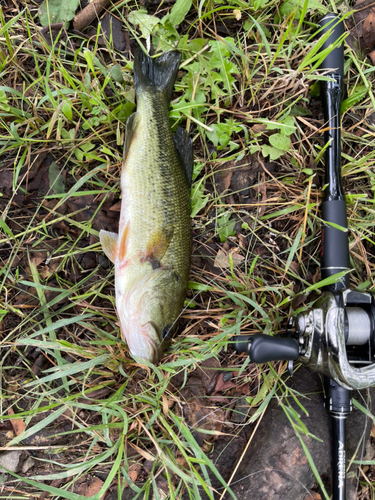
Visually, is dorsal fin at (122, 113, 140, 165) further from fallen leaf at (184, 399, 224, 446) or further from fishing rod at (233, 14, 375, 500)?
fallen leaf at (184, 399, 224, 446)

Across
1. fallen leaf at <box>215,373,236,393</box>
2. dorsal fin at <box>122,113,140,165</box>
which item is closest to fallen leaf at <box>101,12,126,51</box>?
dorsal fin at <box>122,113,140,165</box>

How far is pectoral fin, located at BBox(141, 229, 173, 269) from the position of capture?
2.47m

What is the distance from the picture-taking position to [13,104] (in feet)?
9.18

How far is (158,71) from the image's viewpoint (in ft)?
8.80

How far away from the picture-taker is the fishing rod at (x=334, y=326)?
2193 mm

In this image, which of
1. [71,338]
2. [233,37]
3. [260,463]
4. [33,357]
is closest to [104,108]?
[233,37]

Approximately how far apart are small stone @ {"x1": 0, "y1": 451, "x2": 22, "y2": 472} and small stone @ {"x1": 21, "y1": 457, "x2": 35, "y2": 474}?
0.05 meters

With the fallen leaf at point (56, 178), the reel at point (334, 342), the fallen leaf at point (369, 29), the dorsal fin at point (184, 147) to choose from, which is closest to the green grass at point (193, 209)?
the fallen leaf at point (56, 178)

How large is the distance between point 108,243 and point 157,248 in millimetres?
401

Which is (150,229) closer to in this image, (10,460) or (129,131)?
(129,131)

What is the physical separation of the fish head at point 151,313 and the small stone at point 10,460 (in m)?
1.30

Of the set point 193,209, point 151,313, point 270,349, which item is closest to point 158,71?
point 193,209

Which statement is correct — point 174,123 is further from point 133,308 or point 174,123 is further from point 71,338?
point 71,338

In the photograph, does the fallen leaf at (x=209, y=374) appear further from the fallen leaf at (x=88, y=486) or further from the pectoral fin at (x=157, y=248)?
the fallen leaf at (x=88, y=486)
